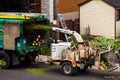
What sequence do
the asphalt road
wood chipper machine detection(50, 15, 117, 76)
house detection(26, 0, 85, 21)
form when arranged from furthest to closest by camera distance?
house detection(26, 0, 85, 21)
the asphalt road
wood chipper machine detection(50, 15, 117, 76)

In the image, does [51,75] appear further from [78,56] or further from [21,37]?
[21,37]

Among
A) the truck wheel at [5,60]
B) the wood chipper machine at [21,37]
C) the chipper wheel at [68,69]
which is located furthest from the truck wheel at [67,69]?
the truck wheel at [5,60]

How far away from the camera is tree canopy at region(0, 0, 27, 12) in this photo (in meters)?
24.3

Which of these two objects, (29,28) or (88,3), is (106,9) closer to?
(88,3)

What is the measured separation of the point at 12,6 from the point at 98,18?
5.40m

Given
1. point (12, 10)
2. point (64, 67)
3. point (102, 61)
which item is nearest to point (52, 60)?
point (64, 67)

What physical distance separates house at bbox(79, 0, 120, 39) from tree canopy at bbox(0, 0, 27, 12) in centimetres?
367

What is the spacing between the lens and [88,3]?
25656mm

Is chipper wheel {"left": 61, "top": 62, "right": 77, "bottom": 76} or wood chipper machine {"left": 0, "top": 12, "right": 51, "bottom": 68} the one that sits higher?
wood chipper machine {"left": 0, "top": 12, "right": 51, "bottom": 68}

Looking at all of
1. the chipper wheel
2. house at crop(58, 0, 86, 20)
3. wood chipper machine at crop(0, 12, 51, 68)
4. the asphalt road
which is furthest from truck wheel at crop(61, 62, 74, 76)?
house at crop(58, 0, 86, 20)

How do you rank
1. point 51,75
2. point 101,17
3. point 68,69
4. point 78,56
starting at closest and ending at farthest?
point 78,56, point 68,69, point 51,75, point 101,17

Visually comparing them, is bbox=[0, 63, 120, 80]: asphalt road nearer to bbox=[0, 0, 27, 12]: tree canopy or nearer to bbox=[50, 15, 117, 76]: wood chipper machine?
bbox=[50, 15, 117, 76]: wood chipper machine

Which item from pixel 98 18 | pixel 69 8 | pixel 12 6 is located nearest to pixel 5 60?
pixel 12 6

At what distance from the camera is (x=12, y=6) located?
Answer: 80.7ft
